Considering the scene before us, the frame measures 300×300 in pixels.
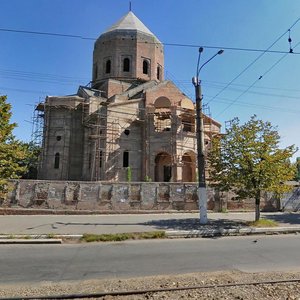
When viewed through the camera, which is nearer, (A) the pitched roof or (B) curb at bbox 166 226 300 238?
(B) curb at bbox 166 226 300 238

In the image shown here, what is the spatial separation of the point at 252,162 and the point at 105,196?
30.7ft

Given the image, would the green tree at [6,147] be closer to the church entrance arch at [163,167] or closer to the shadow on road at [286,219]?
the shadow on road at [286,219]

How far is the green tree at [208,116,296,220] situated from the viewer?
14945mm

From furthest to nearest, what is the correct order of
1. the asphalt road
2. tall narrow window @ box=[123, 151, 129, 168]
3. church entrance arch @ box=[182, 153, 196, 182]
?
1. church entrance arch @ box=[182, 153, 196, 182]
2. tall narrow window @ box=[123, 151, 129, 168]
3. the asphalt road

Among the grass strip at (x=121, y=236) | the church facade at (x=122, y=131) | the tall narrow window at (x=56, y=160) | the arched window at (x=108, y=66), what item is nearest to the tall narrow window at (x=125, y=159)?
the church facade at (x=122, y=131)

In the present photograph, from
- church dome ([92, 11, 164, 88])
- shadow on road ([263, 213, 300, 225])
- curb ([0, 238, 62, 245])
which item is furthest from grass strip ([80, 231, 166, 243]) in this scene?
church dome ([92, 11, 164, 88])

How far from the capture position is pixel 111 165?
2903cm

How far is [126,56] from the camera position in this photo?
36.5 m

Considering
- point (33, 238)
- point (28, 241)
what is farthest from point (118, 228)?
point (28, 241)

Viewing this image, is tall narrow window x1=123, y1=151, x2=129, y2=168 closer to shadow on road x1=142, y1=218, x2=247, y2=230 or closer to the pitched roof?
shadow on road x1=142, y1=218, x2=247, y2=230

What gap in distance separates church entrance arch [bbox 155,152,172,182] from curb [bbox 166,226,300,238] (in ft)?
59.7

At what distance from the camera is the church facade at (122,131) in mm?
29438

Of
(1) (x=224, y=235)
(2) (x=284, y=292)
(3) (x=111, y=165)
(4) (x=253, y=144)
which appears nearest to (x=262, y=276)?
(2) (x=284, y=292)

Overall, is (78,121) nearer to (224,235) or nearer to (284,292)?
(224,235)
